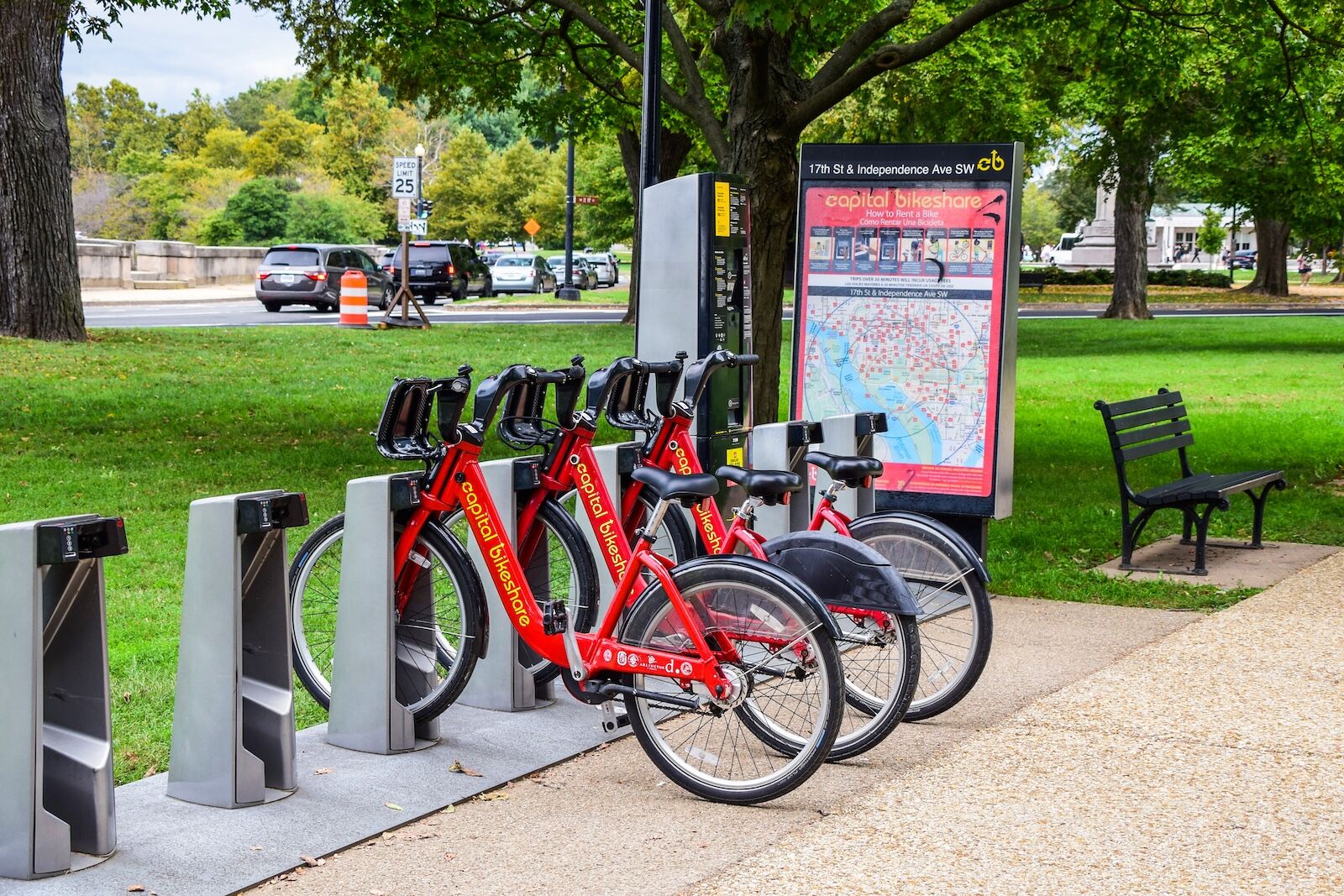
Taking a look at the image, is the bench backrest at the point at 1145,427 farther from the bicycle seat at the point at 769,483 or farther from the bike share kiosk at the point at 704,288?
the bicycle seat at the point at 769,483

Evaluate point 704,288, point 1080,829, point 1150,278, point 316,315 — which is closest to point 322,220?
point 316,315

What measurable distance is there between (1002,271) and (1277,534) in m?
3.48

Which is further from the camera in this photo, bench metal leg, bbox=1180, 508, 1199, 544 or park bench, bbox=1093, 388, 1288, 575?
bench metal leg, bbox=1180, 508, 1199, 544

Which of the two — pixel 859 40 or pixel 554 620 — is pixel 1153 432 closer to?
pixel 859 40

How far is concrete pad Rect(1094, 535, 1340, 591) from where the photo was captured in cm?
842

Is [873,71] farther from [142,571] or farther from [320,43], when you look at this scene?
[320,43]

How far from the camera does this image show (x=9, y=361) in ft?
58.4

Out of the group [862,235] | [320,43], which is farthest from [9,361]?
[862,235]

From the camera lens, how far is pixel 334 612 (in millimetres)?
5887

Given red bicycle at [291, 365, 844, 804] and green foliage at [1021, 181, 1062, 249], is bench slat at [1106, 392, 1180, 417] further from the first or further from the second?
green foliage at [1021, 181, 1062, 249]

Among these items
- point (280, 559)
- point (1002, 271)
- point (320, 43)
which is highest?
point (320, 43)

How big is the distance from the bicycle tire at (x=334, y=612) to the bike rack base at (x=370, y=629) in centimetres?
10

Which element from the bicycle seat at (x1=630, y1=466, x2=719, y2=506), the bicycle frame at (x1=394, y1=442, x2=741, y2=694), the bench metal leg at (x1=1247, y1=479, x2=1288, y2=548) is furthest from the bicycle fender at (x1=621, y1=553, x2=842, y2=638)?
the bench metal leg at (x1=1247, y1=479, x2=1288, y2=548)

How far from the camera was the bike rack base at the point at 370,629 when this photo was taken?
5137 mm
